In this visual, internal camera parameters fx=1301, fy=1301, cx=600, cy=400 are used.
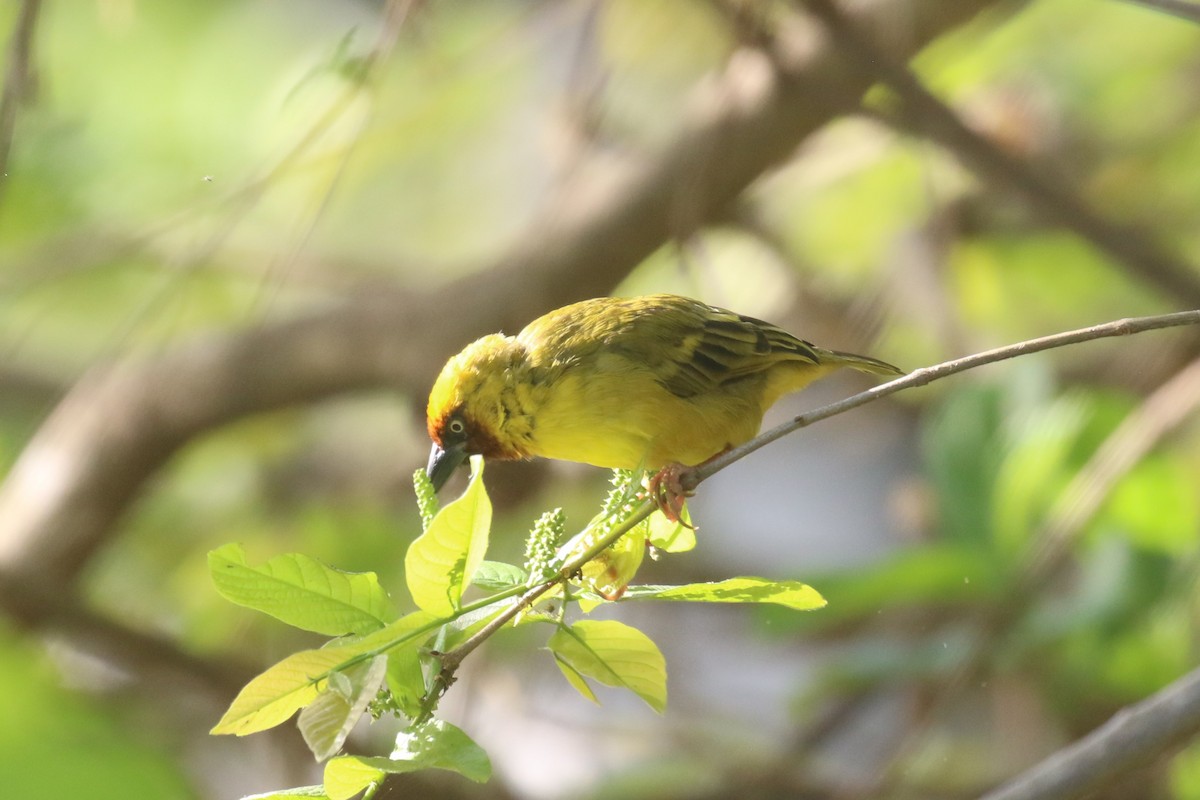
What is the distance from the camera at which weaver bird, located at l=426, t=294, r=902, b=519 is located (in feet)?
8.45

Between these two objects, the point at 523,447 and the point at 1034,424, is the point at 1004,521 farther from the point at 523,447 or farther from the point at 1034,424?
the point at 523,447

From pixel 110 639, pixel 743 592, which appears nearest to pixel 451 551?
pixel 743 592

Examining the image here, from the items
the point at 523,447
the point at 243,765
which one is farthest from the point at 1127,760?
the point at 243,765

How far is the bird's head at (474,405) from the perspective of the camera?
2646mm

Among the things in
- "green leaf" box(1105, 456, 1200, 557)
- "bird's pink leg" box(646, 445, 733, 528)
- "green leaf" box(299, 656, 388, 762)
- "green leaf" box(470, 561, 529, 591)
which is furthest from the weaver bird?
"green leaf" box(1105, 456, 1200, 557)

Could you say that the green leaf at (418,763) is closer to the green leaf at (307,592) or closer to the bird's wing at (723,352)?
the green leaf at (307,592)

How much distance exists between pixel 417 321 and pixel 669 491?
216cm

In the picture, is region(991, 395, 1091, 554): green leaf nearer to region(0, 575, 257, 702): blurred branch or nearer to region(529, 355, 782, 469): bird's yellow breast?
region(529, 355, 782, 469): bird's yellow breast

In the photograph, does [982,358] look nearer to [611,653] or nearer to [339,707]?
[611,653]

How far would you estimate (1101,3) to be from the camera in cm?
550

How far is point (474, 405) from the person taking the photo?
2643 millimetres

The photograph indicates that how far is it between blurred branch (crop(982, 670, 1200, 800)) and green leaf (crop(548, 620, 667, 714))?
41.4 inches

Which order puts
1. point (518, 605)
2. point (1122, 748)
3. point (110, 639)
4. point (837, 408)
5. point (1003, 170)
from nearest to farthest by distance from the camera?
1. point (518, 605)
2. point (837, 408)
3. point (1122, 748)
4. point (1003, 170)
5. point (110, 639)

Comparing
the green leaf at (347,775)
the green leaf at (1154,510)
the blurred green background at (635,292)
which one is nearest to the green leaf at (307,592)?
the green leaf at (347,775)
